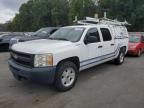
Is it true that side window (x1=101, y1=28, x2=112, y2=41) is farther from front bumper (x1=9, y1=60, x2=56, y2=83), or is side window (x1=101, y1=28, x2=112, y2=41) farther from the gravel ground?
front bumper (x1=9, y1=60, x2=56, y2=83)

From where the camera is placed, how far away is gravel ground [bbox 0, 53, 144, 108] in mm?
4168

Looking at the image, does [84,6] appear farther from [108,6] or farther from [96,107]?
[96,107]

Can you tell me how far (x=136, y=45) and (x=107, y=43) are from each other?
4324 mm

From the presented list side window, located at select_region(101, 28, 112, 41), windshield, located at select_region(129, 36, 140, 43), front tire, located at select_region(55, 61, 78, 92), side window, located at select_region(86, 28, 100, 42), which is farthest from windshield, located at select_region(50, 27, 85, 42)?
windshield, located at select_region(129, 36, 140, 43)

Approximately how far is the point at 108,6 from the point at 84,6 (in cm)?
729

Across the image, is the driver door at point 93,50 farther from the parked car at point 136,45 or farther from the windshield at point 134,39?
the windshield at point 134,39

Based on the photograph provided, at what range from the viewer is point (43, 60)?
443 centimetres

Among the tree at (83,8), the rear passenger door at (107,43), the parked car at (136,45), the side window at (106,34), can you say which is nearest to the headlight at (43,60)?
the rear passenger door at (107,43)

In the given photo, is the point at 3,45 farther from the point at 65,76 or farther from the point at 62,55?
the point at 62,55

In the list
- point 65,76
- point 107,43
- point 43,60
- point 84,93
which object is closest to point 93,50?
point 107,43

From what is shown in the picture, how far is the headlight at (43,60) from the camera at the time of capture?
4406mm

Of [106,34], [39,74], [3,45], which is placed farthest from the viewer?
[3,45]

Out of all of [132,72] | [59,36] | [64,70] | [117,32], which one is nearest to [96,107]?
[64,70]

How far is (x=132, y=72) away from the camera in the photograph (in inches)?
272
